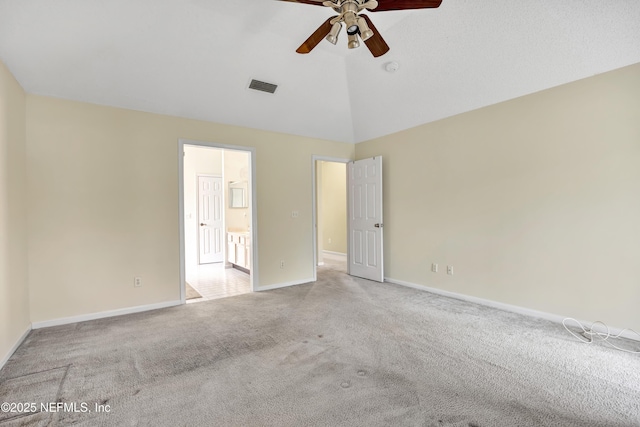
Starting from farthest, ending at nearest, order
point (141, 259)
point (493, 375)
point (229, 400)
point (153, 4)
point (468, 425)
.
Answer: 1. point (141, 259)
2. point (153, 4)
3. point (493, 375)
4. point (229, 400)
5. point (468, 425)

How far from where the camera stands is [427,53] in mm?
3438

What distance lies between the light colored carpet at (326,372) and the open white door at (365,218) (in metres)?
1.64

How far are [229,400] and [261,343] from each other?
854 mm

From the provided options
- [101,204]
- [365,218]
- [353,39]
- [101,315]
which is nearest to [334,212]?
[365,218]

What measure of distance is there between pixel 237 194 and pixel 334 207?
8.40 ft

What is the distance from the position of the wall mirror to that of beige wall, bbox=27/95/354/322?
2.28 m

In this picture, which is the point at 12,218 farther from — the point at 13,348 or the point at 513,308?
the point at 513,308

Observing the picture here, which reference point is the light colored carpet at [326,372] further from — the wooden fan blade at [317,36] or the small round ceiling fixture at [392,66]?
the small round ceiling fixture at [392,66]

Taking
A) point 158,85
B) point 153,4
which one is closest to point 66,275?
point 158,85

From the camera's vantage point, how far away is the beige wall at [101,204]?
3248mm

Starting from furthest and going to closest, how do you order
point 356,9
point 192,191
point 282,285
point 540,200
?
1. point 192,191
2. point 282,285
3. point 540,200
4. point 356,9

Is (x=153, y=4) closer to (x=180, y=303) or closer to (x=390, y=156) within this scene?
(x=180, y=303)

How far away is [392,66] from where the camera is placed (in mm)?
3740

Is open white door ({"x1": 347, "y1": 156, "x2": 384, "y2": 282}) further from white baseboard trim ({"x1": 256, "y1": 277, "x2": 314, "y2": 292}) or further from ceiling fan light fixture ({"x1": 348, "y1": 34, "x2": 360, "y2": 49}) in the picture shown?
ceiling fan light fixture ({"x1": 348, "y1": 34, "x2": 360, "y2": 49})
